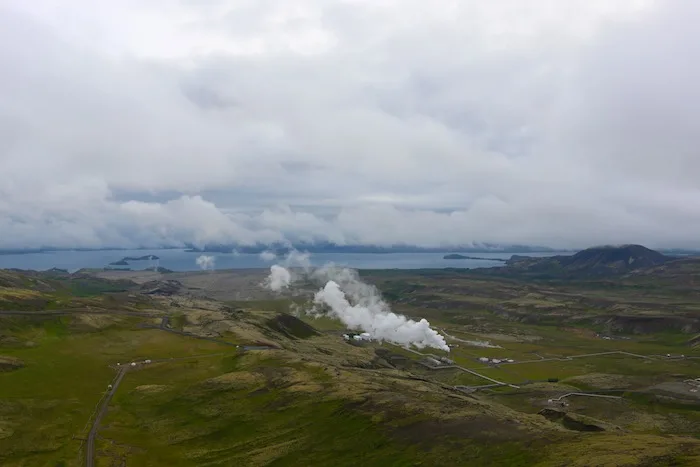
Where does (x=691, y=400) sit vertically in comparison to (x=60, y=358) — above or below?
below

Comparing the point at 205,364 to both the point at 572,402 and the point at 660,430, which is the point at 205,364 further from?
the point at 660,430

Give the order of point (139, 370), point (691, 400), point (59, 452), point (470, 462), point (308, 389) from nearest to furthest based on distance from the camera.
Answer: point (470, 462), point (59, 452), point (308, 389), point (139, 370), point (691, 400)

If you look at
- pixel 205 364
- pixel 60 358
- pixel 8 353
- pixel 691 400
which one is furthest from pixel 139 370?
pixel 691 400

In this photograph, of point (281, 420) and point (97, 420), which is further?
point (281, 420)

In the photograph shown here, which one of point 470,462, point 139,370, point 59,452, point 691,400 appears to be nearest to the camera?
point 470,462

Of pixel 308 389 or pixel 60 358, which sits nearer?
pixel 308 389

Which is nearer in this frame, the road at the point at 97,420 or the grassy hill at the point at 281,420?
the grassy hill at the point at 281,420

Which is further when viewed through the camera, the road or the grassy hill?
the road

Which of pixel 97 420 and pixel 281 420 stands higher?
pixel 97 420
